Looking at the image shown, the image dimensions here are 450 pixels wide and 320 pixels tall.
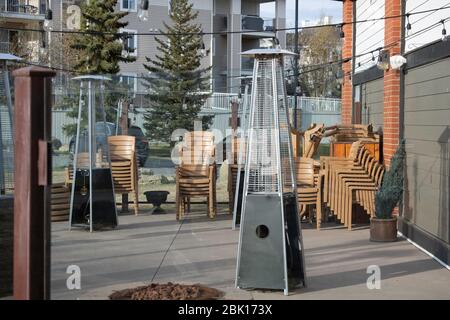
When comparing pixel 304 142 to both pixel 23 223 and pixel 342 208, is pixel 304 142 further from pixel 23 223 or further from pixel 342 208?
pixel 23 223

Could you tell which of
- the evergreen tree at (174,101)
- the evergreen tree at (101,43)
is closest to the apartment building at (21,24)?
the evergreen tree at (101,43)

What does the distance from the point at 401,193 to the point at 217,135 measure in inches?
226

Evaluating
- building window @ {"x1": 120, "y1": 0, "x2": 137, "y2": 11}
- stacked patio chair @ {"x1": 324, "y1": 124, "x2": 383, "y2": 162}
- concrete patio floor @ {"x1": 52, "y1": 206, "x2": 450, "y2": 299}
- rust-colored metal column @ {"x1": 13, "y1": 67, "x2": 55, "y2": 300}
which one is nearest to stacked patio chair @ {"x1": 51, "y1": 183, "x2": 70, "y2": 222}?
concrete patio floor @ {"x1": 52, "y1": 206, "x2": 450, "y2": 299}

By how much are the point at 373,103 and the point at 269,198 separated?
698 cm

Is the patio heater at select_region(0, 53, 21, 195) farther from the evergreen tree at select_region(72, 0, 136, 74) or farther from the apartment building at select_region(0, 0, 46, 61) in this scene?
the apartment building at select_region(0, 0, 46, 61)

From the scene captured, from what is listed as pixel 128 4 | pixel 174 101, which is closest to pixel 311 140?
pixel 174 101

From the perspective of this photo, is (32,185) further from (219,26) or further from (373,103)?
(219,26)

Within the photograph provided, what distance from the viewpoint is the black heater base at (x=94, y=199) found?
33.3 ft

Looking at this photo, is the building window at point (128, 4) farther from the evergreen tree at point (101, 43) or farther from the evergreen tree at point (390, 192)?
the evergreen tree at point (390, 192)

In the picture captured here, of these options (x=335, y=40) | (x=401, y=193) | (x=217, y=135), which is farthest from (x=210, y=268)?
(x=335, y=40)

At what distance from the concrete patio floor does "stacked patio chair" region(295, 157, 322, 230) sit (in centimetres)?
40

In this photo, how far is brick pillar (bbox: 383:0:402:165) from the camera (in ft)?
33.9

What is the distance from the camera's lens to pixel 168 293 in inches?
235

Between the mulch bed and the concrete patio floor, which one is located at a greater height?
the mulch bed
